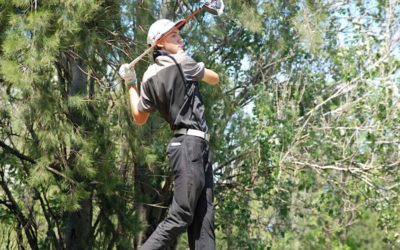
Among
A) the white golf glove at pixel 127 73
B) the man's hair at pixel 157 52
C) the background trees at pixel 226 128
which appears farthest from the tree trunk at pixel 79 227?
the man's hair at pixel 157 52

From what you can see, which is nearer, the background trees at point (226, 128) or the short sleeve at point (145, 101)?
the short sleeve at point (145, 101)

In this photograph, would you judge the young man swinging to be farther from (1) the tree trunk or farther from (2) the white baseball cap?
(1) the tree trunk

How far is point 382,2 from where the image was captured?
952 centimetres

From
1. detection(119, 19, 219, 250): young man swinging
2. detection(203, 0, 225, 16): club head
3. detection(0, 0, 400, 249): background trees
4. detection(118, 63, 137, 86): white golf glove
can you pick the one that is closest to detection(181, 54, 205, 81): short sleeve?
detection(119, 19, 219, 250): young man swinging

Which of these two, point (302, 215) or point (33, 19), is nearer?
point (33, 19)

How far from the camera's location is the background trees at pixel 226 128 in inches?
217

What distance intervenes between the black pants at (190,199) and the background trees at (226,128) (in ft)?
5.86

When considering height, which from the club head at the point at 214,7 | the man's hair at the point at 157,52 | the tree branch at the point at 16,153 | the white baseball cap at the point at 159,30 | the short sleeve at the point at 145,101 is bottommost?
the tree branch at the point at 16,153

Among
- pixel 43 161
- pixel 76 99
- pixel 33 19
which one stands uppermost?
pixel 33 19

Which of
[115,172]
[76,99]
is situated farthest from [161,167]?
[76,99]

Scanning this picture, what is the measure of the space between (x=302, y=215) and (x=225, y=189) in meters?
1.19

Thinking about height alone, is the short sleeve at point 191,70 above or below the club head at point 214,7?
below

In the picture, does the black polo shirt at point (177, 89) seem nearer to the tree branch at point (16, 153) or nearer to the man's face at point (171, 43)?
the man's face at point (171, 43)

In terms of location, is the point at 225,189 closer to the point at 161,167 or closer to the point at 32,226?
the point at 161,167
